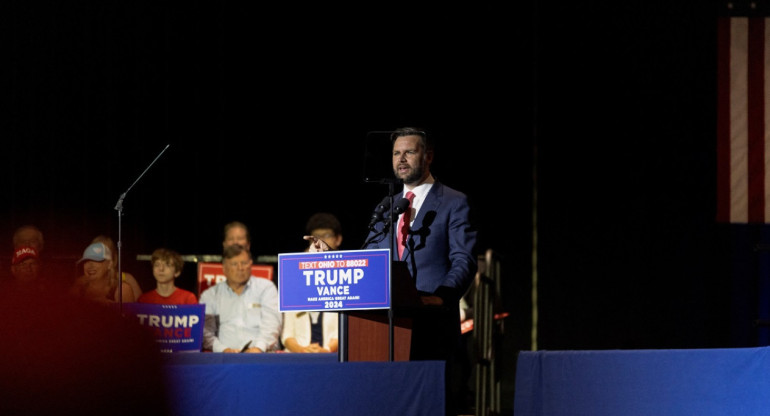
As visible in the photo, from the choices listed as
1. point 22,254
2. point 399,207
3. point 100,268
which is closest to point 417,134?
point 399,207

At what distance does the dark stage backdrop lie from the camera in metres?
10.1

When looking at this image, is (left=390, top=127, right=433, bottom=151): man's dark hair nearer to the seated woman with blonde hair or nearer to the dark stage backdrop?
the seated woman with blonde hair

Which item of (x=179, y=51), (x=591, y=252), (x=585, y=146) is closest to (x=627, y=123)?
(x=585, y=146)

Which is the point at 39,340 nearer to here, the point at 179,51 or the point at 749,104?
the point at 749,104

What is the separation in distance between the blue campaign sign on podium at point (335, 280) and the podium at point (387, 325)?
0.16 feet

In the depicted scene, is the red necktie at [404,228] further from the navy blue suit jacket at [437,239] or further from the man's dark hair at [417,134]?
the man's dark hair at [417,134]

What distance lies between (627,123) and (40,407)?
32.4ft

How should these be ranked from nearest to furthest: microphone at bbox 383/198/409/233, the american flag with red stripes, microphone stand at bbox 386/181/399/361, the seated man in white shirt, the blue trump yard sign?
microphone stand at bbox 386/181/399/361 → microphone at bbox 383/198/409/233 → the blue trump yard sign → the seated man in white shirt → the american flag with red stripes

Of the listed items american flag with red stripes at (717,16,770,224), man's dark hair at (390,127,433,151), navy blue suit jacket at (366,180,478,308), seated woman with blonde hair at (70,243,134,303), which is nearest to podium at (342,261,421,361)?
navy blue suit jacket at (366,180,478,308)

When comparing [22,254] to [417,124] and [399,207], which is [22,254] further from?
[417,124]

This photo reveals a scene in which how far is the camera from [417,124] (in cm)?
1045

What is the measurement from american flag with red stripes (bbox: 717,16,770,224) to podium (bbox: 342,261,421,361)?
5608mm

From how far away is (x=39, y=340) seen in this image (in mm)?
851

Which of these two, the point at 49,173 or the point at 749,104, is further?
the point at 49,173
